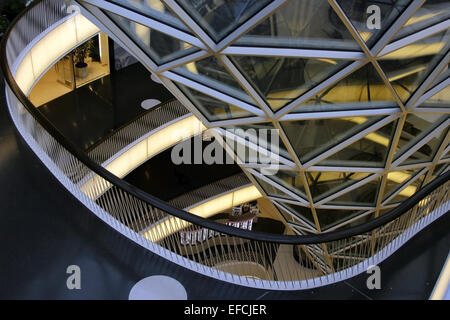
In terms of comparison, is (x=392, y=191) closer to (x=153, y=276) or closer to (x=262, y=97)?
(x=262, y=97)

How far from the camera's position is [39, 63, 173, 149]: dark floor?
25.6 meters

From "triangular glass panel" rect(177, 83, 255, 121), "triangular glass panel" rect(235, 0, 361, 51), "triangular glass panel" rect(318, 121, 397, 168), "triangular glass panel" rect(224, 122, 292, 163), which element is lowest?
"triangular glass panel" rect(235, 0, 361, 51)

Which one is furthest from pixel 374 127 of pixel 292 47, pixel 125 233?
pixel 125 233

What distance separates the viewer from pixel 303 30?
12.7 m

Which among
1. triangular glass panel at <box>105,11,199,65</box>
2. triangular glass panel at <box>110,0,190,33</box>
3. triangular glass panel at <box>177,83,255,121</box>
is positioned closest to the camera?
triangular glass panel at <box>110,0,190,33</box>

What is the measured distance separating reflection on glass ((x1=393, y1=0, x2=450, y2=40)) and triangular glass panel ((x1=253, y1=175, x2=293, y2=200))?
849cm

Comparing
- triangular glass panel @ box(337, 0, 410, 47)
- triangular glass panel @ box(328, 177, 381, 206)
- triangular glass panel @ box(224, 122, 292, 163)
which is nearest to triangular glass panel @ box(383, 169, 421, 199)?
triangular glass panel @ box(328, 177, 381, 206)

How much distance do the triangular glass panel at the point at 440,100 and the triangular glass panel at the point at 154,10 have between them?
6.97m

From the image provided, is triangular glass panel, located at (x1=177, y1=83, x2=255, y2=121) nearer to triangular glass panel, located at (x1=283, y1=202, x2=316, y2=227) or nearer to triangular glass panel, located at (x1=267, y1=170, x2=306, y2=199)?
triangular glass panel, located at (x1=267, y1=170, x2=306, y2=199)

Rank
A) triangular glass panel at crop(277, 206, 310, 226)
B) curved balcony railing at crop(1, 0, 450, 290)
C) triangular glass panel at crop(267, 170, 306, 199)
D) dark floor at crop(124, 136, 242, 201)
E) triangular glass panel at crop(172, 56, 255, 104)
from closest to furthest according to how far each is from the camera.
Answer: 1. curved balcony railing at crop(1, 0, 450, 290)
2. triangular glass panel at crop(172, 56, 255, 104)
3. triangular glass panel at crop(267, 170, 306, 199)
4. triangular glass panel at crop(277, 206, 310, 226)
5. dark floor at crop(124, 136, 242, 201)

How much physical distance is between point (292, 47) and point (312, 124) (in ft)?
11.2

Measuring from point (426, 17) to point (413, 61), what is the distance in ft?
5.60

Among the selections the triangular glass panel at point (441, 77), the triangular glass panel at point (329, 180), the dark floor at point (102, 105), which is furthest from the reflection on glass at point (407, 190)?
the dark floor at point (102, 105)

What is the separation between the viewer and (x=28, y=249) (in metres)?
12.2
